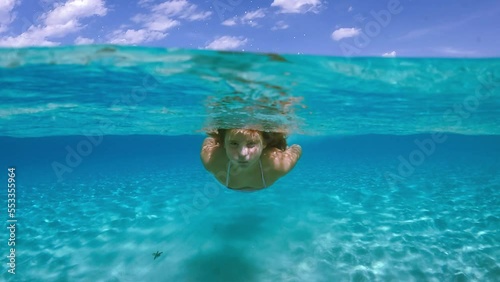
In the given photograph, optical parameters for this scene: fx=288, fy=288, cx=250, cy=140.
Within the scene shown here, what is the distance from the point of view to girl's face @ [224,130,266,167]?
22.8 feet

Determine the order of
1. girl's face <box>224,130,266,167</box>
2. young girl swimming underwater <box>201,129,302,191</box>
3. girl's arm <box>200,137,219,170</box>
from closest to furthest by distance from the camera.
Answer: girl's face <box>224,130,266,167</box> < young girl swimming underwater <box>201,129,302,191</box> < girl's arm <box>200,137,219,170</box>

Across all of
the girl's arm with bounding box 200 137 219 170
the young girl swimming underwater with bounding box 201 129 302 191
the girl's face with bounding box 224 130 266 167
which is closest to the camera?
the girl's face with bounding box 224 130 266 167

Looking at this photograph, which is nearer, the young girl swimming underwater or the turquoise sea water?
the young girl swimming underwater

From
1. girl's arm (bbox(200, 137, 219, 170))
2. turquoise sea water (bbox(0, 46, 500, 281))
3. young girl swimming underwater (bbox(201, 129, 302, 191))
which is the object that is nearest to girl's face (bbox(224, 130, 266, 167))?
young girl swimming underwater (bbox(201, 129, 302, 191))

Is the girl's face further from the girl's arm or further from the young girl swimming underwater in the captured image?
the girl's arm

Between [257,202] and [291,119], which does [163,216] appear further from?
[291,119]

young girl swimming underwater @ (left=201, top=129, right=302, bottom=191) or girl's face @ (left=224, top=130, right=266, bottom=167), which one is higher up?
girl's face @ (left=224, top=130, right=266, bottom=167)

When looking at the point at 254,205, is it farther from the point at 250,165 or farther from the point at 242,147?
the point at 242,147

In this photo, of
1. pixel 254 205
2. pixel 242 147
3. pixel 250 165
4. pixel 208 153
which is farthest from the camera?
pixel 254 205

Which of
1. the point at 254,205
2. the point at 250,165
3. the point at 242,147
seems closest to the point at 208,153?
the point at 250,165

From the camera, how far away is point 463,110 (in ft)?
51.6

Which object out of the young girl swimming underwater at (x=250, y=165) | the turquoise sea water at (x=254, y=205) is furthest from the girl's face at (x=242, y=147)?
the turquoise sea water at (x=254, y=205)

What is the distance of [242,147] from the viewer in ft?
22.6

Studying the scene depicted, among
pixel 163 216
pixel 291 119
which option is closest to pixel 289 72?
pixel 291 119
